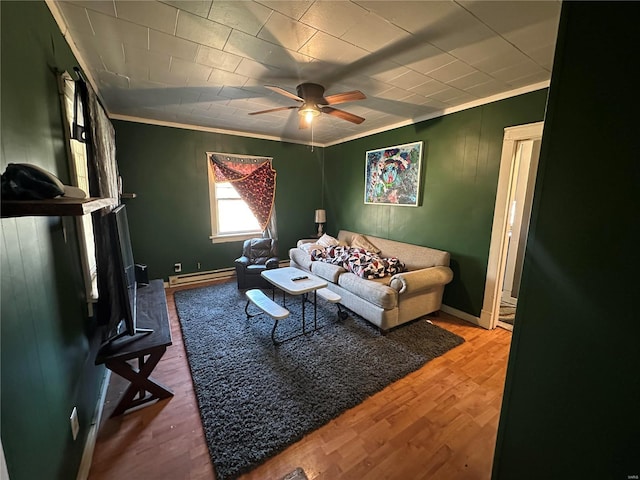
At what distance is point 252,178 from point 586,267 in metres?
4.47

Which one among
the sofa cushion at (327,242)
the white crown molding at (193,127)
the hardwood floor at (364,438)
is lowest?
the hardwood floor at (364,438)

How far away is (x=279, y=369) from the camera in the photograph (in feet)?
7.41

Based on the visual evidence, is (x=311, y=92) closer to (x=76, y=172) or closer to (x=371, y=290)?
(x=76, y=172)

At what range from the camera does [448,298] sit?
3.40 meters

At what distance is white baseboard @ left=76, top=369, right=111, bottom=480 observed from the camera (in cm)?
140

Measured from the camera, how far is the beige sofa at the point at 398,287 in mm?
2799

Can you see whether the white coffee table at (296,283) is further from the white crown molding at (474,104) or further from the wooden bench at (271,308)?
the white crown molding at (474,104)

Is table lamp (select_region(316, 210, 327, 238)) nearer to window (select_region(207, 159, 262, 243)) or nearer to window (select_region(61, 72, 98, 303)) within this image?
window (select_region(207, 159, 262, 243))

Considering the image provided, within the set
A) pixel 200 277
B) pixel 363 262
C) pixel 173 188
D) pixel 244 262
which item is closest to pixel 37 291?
pixel 363 262

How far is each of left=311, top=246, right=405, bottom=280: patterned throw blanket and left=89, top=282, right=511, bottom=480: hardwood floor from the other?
1.28 metres

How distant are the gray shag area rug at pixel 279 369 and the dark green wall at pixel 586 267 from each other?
128 cm

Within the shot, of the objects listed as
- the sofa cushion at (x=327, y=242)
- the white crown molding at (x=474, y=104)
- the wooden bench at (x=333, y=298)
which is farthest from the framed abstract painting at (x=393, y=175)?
the wooden bench at (x=333, y=298)

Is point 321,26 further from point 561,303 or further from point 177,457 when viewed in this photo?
point 177,457

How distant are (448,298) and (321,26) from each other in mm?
3198
